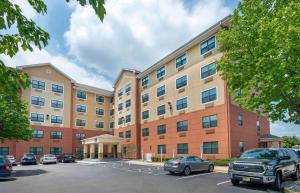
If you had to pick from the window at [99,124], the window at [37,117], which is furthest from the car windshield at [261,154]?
the window at [99,124]

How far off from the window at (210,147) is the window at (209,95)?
480cm

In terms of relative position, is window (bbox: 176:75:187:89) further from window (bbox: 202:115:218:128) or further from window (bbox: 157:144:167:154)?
window (bbox: 157:144:167:154)

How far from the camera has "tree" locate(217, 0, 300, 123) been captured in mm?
13562

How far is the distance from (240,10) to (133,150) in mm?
33525

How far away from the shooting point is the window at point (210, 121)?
101 feet

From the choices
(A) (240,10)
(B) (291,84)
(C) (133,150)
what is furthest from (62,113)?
(B) (291,84)

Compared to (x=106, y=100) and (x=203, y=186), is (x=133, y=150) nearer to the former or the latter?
(x=106, y=100)

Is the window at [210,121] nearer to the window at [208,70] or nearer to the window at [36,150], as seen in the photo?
the window at [208,70]

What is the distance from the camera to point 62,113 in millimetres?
52031

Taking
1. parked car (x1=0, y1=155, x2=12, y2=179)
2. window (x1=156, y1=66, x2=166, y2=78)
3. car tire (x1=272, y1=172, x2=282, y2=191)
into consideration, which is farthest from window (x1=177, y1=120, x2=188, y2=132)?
car tire (x1=272, y1=172, x2=282, y2=191)

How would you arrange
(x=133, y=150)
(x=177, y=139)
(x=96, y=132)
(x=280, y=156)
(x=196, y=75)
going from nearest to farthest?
(x=280, y=156), (x=196, y=75), (x=177, y=139), (x=133, y=150), (x=96, y=132)

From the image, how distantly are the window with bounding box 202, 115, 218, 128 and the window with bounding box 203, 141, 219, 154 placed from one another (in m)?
1.94

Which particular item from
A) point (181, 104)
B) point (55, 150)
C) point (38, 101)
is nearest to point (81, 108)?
point (38, 101)

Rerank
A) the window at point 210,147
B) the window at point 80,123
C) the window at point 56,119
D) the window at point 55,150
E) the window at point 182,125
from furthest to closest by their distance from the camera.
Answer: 1. the window at point 80,123
2. the window at point 56,119
3. the window at point 55,150
4. the window at point 182,125
5. the window at point 210,147
